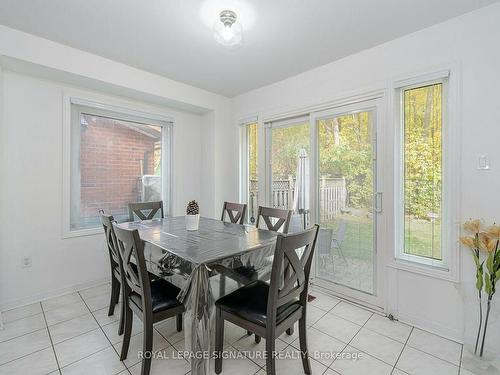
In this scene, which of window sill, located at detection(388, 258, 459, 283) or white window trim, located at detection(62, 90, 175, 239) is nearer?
window sill, located at detection(388, 258, 459, 283)

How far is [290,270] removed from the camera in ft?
4.98

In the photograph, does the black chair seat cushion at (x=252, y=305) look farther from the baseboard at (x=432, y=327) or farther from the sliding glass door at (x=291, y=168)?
the sliding glass door at (x=291, y=168)

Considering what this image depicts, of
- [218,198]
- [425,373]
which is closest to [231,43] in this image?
[218,198]

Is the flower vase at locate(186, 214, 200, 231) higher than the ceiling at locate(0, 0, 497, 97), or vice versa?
the ceiling at locate(0, 0, 497, 97)

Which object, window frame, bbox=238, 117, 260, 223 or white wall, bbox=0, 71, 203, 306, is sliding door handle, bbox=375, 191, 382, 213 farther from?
white wall, bbox=0, 71, 203, 306

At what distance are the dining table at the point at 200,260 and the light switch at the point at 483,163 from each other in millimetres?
1641

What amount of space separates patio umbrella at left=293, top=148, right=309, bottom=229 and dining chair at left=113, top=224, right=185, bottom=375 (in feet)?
6.16

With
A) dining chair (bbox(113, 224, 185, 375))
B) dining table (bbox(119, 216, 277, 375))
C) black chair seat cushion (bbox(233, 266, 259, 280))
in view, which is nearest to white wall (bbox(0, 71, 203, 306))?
dining table (bbox(119, 216, 277, 375))

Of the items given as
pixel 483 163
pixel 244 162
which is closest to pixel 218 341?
pixel 483 163

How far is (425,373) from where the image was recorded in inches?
64.4

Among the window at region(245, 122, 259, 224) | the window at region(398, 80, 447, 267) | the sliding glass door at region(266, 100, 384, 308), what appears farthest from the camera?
the window at region(245, 122, 259, 224)

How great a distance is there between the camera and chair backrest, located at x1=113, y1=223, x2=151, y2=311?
57.0 inches

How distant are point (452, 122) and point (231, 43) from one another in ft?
6.09

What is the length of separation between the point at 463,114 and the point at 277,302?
1999 mm
